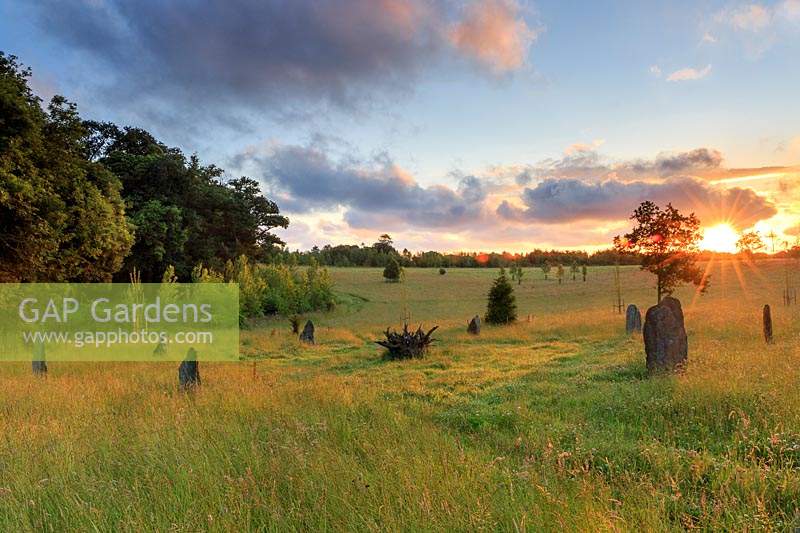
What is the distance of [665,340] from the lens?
33.8ft

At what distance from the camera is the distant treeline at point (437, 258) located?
374 feet

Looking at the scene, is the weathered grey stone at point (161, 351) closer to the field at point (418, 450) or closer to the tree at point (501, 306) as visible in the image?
the field at point (418, 450)

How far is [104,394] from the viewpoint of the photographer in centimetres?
890

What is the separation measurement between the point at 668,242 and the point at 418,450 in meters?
29.2

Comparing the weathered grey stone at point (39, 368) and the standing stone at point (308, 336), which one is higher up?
the weathered grey stone at point (39, 368)

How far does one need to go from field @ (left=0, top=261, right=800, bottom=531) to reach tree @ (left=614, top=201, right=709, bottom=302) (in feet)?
62.4

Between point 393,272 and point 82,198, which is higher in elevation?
point 82,198

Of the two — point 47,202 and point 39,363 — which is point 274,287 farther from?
point 39,363

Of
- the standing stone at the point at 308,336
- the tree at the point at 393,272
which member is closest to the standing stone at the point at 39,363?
the standing stone at the point at 308,336

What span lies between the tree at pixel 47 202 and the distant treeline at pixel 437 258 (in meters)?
87.9

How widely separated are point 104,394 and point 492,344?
1480 cm

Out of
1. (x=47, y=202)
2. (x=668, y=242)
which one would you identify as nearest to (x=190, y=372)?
(x=47, y=202)

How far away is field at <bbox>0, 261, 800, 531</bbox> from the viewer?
12.7 feet

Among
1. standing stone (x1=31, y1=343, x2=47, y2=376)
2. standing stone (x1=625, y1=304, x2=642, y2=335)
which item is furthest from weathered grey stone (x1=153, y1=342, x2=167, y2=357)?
standing stone (x1=625, y1=304, x2=642, y2=335)
